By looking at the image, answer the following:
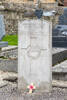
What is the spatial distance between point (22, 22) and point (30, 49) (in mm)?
670

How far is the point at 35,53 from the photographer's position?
715 cm

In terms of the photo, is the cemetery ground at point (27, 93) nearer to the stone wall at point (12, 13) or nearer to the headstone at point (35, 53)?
the headstone at point (35, 53)

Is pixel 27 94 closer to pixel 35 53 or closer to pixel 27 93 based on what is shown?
pixel 27 93

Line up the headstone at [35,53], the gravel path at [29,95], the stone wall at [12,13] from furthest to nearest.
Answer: the stone wall at [12,13]
the headstone at [35,53]
the gravel path at [29,95]

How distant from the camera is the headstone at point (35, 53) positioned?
7.06m

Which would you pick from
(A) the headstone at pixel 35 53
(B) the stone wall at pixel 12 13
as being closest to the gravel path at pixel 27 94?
(A) the headstone at pixel 35 53

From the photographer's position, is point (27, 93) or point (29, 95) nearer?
point (29, 95)

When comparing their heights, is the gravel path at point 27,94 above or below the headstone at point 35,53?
below

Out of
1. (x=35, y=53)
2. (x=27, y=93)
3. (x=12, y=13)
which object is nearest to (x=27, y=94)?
(x=27, y=93)

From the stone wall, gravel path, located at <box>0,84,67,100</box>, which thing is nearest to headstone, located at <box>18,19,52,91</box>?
gravel path, located at <box>0,84,67,100</box>

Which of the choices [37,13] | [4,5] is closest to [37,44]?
[37,13]

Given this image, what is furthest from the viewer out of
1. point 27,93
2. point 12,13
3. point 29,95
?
point 12,13

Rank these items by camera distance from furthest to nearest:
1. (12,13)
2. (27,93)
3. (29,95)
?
(12,13)
(27,93)
(29,95)

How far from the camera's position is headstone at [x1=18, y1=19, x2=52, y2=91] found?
7062mm
